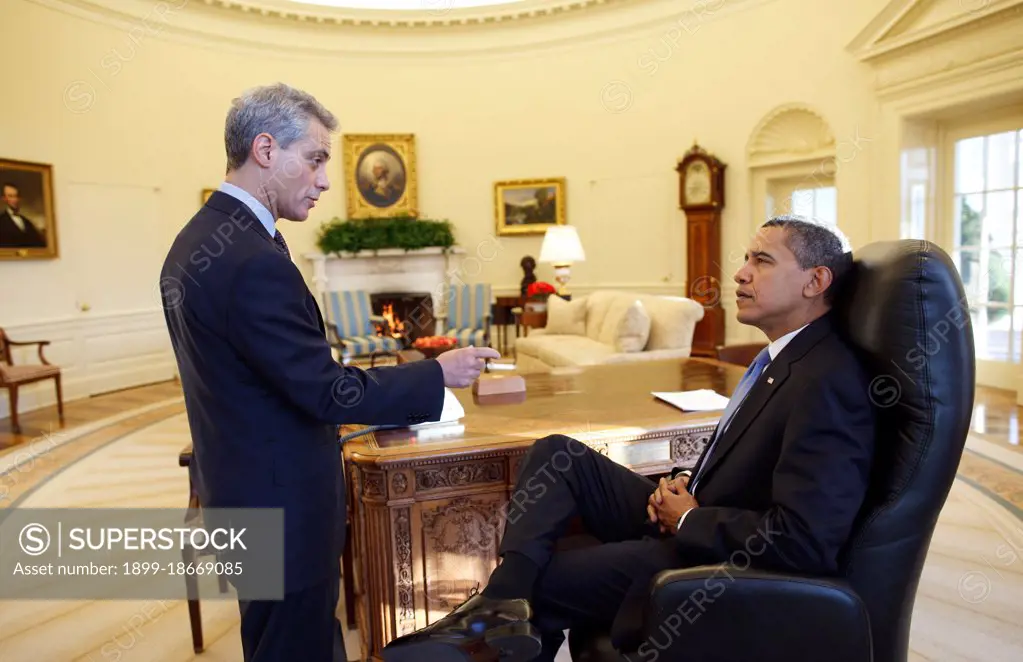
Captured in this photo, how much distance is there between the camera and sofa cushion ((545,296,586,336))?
761cm

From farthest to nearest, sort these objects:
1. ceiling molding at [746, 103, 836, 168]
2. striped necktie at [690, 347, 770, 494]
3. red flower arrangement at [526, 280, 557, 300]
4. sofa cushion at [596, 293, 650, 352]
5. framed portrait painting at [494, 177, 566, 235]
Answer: framed portrait painting at [494, 177, 566, 235] < red flower arrangement at [526, 280, 557, 300] < ceiling molding at [746, 103, 836, 168] < sofa cushion at [596, 293, 650, 352] < striped necktie at [690, 347, 770, 494]

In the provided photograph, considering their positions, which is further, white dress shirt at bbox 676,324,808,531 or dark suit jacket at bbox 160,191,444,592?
white dress shirt at bbox 676,324,808,531

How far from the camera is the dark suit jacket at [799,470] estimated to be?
5.19ft

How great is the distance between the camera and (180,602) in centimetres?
320

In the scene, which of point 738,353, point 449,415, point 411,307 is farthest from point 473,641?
point 411,307

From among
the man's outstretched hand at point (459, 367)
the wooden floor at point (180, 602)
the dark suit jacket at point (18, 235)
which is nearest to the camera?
the man's outstretched hand at point (459, 367)

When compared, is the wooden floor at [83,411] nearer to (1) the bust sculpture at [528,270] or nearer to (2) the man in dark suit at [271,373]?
(1) the bust sculpture at [528,270]

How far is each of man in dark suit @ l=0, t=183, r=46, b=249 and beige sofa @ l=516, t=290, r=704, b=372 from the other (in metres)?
5.22

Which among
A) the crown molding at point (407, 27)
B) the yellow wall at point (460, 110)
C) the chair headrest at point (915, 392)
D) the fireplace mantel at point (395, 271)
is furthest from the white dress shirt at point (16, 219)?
the chair headrest at point (915, 392)

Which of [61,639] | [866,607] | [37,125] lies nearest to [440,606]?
[866,607]

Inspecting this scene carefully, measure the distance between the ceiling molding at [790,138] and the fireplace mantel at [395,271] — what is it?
171 inches

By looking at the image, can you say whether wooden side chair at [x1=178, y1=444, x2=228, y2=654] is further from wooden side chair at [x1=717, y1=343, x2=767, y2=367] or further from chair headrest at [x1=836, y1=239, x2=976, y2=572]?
wooden side chair at [x1=717, y1=343, x2=767, y2=367]

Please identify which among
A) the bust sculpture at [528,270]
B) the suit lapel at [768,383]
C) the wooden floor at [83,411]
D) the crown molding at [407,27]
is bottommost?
the wooden floor at [83,411]

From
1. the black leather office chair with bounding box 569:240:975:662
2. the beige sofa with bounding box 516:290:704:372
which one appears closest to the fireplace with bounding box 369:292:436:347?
the beige sofa with bounding box 516:290:704:372
